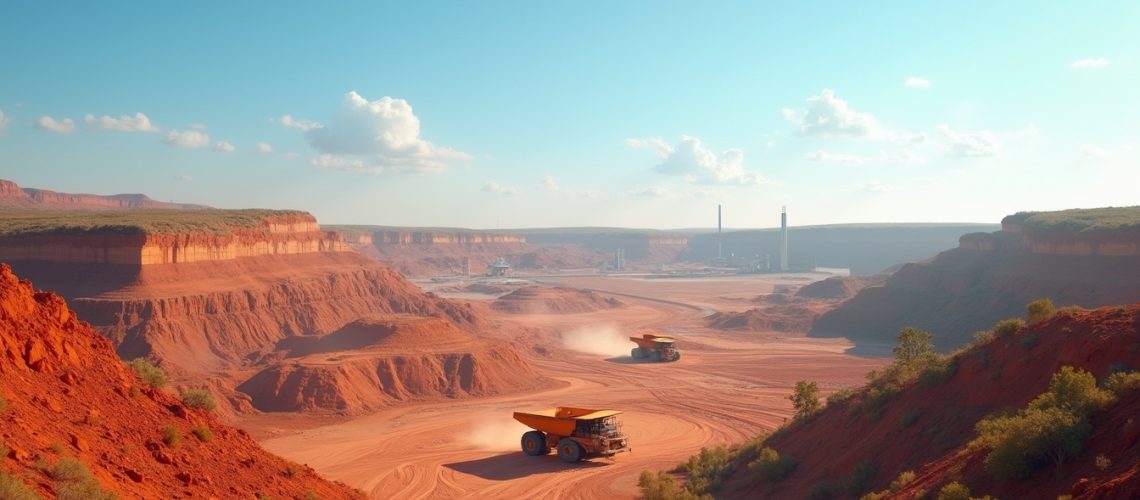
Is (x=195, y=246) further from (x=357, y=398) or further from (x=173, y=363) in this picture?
(x=357, y=398)

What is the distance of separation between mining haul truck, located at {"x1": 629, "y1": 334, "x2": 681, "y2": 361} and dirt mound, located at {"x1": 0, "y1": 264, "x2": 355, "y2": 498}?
151 feet

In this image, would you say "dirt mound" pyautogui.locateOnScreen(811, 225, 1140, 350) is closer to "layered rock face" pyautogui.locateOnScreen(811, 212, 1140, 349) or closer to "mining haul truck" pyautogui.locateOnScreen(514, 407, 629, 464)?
"layered rock face" pyautogui.locateOnScreen(811, 212, 1140, 349)

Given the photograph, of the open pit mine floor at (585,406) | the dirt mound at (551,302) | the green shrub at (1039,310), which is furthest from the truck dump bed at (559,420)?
the dirt mound at (551,302)

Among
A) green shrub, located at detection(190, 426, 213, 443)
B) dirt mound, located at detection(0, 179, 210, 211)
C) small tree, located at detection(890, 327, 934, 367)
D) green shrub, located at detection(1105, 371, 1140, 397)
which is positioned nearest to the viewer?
green shrub, located at detection(1105, 371, 1140, 397)

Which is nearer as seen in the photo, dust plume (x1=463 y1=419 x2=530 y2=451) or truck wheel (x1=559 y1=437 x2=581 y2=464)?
truck wheel (x1=559 y1=437 x2=581 y2=464)

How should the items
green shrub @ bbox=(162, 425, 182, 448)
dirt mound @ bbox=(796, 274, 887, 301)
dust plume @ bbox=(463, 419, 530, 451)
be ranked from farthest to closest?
dirt mound @ bbox=(796, 274, 887, 301) < dust plume @ bbox=(463, 419, 530, 451) < green shrub @ bbox=(162, 425, 182, 448)

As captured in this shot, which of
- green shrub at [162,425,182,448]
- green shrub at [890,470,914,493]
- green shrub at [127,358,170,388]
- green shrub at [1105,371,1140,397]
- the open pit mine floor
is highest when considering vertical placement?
green shrub at [1105,371,1140,397]

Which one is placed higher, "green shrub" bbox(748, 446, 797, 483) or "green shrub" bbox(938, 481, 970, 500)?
"green shrub" bbox(938, 481, 970, 500)

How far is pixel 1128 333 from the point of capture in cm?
1534

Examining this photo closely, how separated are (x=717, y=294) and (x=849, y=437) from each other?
103m

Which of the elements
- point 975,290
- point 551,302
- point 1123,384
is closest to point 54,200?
point 551,302

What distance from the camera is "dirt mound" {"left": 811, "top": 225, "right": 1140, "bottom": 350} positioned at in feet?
179

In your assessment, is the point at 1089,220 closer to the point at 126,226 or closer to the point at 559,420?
the point at 559,420

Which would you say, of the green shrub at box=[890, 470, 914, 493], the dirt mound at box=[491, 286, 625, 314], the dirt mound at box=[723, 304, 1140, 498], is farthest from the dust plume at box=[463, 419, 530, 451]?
the dirt mound at box=[491, 286, 625, 314]
